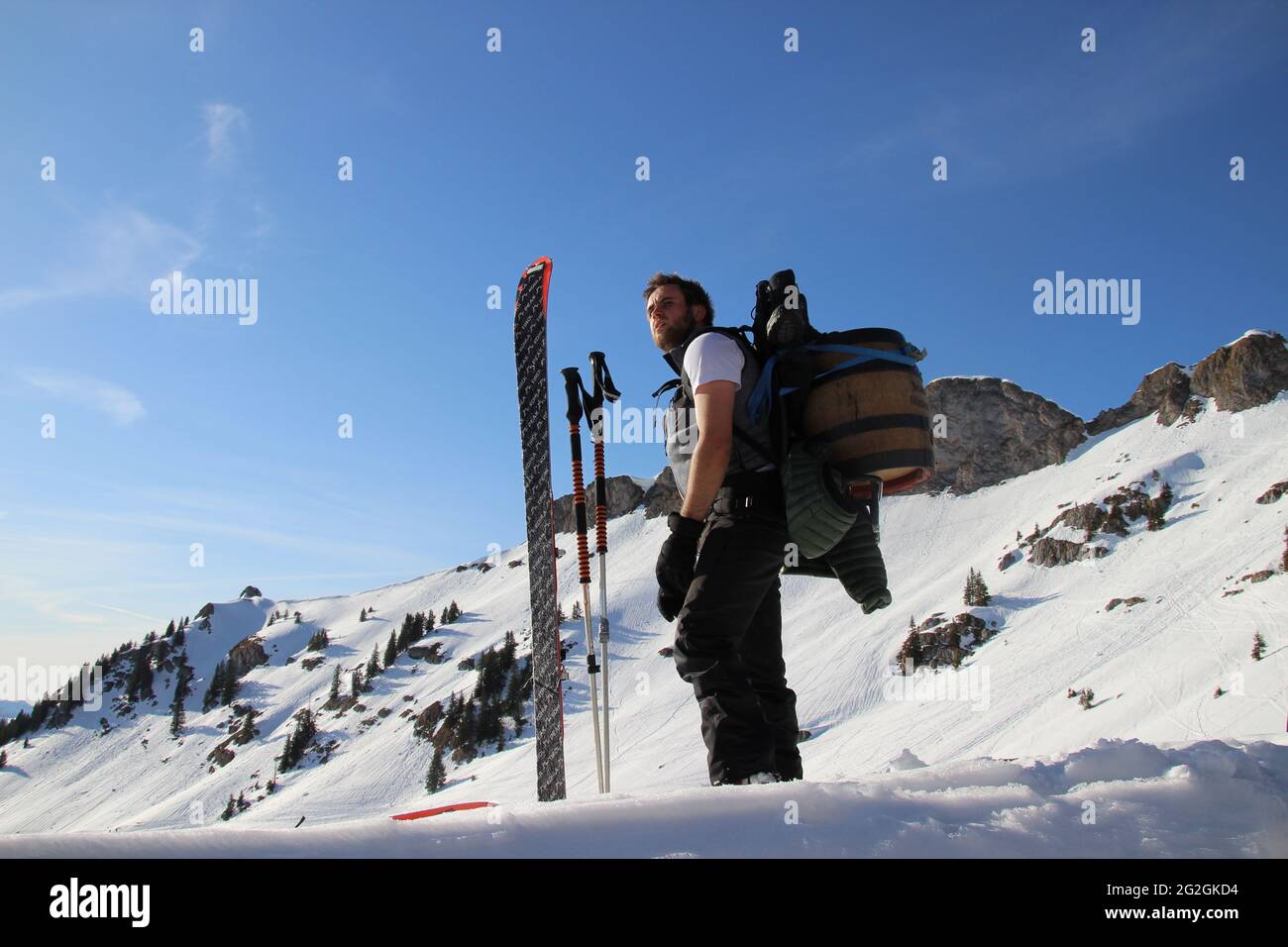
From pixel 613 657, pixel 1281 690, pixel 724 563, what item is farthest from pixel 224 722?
pixel 724 563

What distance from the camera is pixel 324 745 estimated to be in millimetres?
94375

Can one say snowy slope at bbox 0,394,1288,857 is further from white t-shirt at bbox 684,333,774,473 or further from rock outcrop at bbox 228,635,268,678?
rock outcrop at bbox 228,635,268,678

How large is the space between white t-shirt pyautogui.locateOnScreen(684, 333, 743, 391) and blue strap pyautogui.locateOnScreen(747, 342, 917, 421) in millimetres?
174

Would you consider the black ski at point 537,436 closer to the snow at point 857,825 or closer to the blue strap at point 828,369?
the blue strap at point 828,369

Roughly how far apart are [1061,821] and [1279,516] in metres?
70.9

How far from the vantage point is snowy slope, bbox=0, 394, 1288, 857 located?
2385 millimetres

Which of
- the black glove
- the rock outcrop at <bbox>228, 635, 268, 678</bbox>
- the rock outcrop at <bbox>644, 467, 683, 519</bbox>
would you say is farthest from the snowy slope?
the rock outcrop at <bbox>644, 467, 683, 519</bbox>

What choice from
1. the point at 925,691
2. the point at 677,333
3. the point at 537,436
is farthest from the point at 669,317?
the point at 925,691

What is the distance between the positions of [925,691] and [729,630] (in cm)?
6010

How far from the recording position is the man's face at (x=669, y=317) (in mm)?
4707
